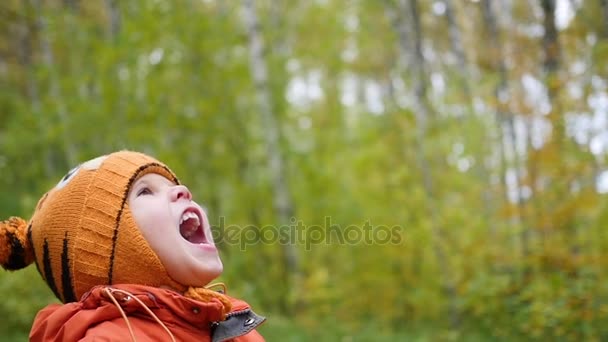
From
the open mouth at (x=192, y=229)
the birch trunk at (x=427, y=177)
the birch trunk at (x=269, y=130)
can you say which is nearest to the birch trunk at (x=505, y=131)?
the birch trunk at (x=427, y=177)

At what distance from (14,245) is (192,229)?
556mm

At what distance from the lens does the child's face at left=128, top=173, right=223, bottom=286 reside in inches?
66.4

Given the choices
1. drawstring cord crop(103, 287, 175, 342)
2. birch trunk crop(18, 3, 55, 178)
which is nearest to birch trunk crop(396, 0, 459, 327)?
drawstring cord crop(103, 287, 175, 342)

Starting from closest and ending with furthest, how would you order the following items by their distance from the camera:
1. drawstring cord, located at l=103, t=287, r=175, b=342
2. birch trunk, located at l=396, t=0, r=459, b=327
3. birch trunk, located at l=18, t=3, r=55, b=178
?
drawstring cord, located at l=103, t=287, r=175, b=342 → birch trunk, located at l=396, t=0, r=459, b=327 → birch trunk, located at l=18, t=3, r=55, b=178

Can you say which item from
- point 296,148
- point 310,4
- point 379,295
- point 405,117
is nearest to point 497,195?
point 405,117

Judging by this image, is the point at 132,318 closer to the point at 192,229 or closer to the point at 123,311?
the point at 123,311

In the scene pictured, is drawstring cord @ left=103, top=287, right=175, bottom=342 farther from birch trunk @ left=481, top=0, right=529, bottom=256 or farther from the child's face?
birch trunk @ left=481, top=0, right=529, bottom=256

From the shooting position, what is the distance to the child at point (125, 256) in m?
1.58

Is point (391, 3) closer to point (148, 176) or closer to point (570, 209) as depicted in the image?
point (570, 209)

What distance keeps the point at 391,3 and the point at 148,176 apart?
22.3 ft

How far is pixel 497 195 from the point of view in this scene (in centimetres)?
800

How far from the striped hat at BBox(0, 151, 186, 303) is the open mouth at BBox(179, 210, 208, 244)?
0.50 feet

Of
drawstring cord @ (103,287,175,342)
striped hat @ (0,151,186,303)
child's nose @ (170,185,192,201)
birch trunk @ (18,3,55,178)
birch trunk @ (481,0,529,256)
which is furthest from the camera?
birch trunk @ (18,3,55,178)

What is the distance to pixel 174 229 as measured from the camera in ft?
5.61
